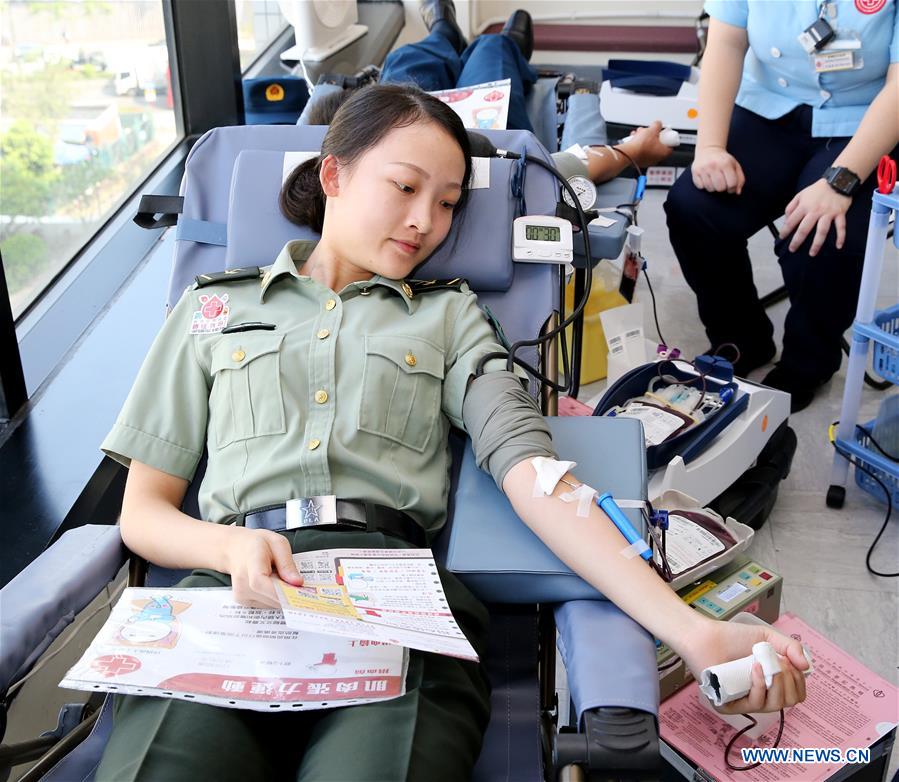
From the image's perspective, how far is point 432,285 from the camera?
156 cm

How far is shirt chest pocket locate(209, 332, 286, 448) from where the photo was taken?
1.38m

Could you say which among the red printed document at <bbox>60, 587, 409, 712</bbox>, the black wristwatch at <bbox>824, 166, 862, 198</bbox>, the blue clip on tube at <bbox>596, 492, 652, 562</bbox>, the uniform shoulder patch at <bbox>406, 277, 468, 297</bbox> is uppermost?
the uniform shoulder patch at <bbox>406, 277, 468, 297</bbox>

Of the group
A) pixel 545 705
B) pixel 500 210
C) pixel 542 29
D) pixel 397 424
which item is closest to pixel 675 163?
pixel 542 29

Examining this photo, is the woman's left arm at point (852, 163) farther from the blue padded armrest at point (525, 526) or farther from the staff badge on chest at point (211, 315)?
the staff badge on chest at point (211, 315)

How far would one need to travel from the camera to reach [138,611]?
1171 mm

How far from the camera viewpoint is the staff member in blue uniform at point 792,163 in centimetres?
222

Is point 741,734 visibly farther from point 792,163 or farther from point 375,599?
point 792,163

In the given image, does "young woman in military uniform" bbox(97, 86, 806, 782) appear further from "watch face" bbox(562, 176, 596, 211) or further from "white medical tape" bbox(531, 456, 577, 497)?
"watch face" bbox(562, 176, 596, 211)

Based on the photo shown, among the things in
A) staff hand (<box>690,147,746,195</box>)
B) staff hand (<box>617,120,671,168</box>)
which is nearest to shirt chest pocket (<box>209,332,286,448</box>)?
staff hand (<box>617,120,671,168</box>)

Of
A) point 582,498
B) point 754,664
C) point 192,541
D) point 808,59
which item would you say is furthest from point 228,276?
point 808,59

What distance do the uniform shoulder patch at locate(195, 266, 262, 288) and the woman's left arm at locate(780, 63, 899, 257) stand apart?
4.37 ft

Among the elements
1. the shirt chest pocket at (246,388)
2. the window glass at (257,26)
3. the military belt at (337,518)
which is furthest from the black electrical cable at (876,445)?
the window glass at (257,26)

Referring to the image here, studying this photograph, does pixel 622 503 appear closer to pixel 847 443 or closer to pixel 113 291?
pixel 847 443

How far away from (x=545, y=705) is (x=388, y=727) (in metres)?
0.25
